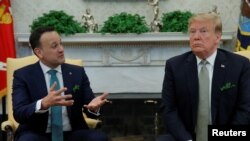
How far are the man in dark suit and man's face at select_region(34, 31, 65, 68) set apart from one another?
63 cm

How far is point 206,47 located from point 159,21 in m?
2.48

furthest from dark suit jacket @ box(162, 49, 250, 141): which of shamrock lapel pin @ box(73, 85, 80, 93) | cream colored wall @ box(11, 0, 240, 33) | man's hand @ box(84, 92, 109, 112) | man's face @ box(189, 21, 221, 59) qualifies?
cream colored wall @ box(11, 0, 240, 33)

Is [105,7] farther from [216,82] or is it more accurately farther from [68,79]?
[216,82]

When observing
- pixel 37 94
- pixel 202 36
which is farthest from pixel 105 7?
pixel 202 36

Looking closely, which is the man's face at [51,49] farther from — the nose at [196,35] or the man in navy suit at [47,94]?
the nose at [196,35]

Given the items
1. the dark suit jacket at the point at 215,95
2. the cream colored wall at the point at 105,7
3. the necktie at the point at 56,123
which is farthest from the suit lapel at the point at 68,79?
the cream colored wall at the point at 105,7

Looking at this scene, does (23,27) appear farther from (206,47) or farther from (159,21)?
(206,47)

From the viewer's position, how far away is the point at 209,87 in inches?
101

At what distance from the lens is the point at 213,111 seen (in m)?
2.53

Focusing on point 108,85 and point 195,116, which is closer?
point 195,116

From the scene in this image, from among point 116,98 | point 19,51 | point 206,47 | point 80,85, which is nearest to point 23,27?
point 19,51

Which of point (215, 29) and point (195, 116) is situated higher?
point (215, 29)

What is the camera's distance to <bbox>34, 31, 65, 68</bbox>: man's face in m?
2.72

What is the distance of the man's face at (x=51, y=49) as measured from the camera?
272cm
